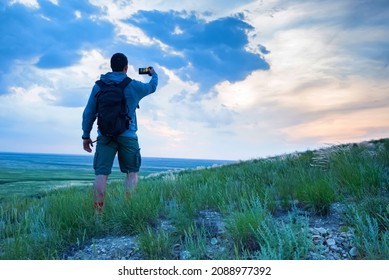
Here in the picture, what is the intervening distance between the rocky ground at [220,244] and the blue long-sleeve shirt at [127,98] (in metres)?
1.40

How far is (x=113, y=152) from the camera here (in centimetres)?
511

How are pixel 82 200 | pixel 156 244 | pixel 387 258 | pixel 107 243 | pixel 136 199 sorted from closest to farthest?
pixel 387 258 → pixel 156 244 → pixel 107 243 → pixel 136 199 → pixel 82 200

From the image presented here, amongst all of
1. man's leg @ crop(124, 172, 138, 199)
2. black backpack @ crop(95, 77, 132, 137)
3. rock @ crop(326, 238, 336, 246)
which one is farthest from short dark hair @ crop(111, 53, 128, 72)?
rock @ crop(326, 238, 336, 246)

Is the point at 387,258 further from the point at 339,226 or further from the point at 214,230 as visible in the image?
the point at 214,230

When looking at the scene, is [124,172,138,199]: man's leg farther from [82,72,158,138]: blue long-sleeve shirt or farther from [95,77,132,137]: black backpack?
[95,77,132,137]: black backpack

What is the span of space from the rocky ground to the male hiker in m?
0.87

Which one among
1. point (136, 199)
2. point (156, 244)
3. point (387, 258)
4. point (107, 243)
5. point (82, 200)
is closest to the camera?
point (387, 258)

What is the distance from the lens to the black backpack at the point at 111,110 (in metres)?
4.74

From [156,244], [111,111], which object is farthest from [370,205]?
[111,111]

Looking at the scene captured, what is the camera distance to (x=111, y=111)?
473cm

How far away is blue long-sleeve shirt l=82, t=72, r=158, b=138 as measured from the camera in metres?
4.98
